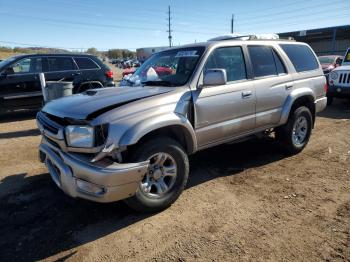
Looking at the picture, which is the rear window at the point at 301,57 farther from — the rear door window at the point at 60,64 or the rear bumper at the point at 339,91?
the rear door window at the point at 60,64

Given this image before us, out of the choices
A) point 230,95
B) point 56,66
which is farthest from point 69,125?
point 56,66

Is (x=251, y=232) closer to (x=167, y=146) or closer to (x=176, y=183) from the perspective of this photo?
(x=176, y=183)

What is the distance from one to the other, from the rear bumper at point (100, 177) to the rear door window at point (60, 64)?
679 cm

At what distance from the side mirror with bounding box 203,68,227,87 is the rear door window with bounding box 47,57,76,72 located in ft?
22.0

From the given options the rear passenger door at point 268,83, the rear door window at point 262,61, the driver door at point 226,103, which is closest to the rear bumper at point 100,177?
the driver door at point 226,103

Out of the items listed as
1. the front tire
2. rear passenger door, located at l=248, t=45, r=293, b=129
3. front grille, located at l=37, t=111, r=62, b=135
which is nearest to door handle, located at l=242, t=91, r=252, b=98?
rear passenger door, located at l=248, t=45, r=293, b=129

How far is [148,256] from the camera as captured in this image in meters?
2.90

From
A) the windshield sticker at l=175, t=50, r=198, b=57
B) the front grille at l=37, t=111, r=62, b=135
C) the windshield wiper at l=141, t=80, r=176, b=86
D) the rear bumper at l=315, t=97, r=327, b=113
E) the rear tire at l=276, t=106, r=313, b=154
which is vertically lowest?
the rear tire at l=276, t=106, r=313, b=154

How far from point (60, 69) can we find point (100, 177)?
728cm

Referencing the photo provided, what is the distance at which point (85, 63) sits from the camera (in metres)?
9.62

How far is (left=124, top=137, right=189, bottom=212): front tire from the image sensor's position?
3373 mm

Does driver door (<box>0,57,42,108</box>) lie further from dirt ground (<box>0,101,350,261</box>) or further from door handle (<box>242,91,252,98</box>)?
door handle (<box>242,91,252,98</box>)

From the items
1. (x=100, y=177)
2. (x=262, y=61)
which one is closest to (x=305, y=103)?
(x=262, y=61)

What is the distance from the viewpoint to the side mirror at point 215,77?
149 inches
